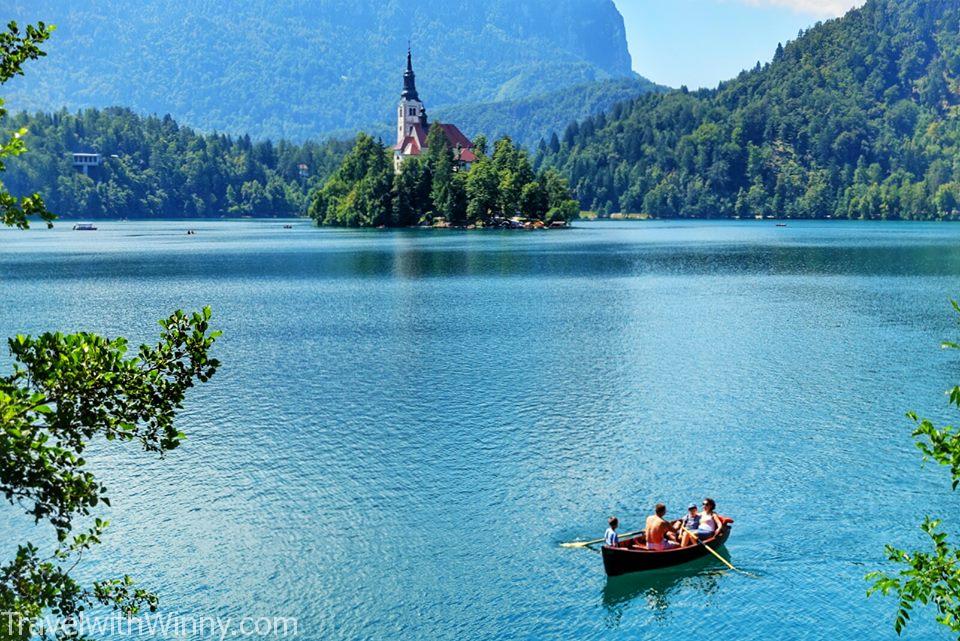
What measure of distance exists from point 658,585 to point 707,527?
254 cm

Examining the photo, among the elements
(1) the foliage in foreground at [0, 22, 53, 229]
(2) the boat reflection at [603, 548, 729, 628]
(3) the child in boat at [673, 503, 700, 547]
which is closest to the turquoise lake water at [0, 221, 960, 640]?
(2) the boat reflection at [603, 548, 729, 628]

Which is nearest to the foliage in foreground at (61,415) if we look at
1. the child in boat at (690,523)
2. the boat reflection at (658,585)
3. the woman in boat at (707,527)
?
the boat reflection at (658,585)

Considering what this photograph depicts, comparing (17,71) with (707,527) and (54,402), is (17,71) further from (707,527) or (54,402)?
(707,527)

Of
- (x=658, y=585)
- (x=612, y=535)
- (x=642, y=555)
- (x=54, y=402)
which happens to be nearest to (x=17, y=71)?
(x=54, y=402)

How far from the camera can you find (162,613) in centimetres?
2709

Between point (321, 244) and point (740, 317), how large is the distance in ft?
362

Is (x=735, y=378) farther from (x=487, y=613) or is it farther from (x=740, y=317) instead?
(x=487, y=613)

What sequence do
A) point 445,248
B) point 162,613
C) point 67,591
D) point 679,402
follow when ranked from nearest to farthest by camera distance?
point 67,591, point 162,613, point 679,402, point 445,248

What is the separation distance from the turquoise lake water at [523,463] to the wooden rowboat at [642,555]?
41 cm

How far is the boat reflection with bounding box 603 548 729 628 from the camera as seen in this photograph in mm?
28078

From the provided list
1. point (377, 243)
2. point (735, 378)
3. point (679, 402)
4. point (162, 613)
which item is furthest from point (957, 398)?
point (377, 243)

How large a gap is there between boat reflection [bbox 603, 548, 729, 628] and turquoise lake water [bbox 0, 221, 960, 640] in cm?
→ 8

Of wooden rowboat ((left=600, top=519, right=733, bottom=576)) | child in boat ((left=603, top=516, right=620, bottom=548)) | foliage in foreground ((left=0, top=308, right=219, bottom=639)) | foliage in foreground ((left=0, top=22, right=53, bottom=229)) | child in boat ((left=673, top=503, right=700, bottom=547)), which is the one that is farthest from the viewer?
child in boat ((left=673, top=503, right=700, bottom=547))

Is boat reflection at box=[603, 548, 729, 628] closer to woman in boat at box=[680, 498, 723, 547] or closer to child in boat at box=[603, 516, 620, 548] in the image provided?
woman in boat at box=[680, 498, 723, 547]
